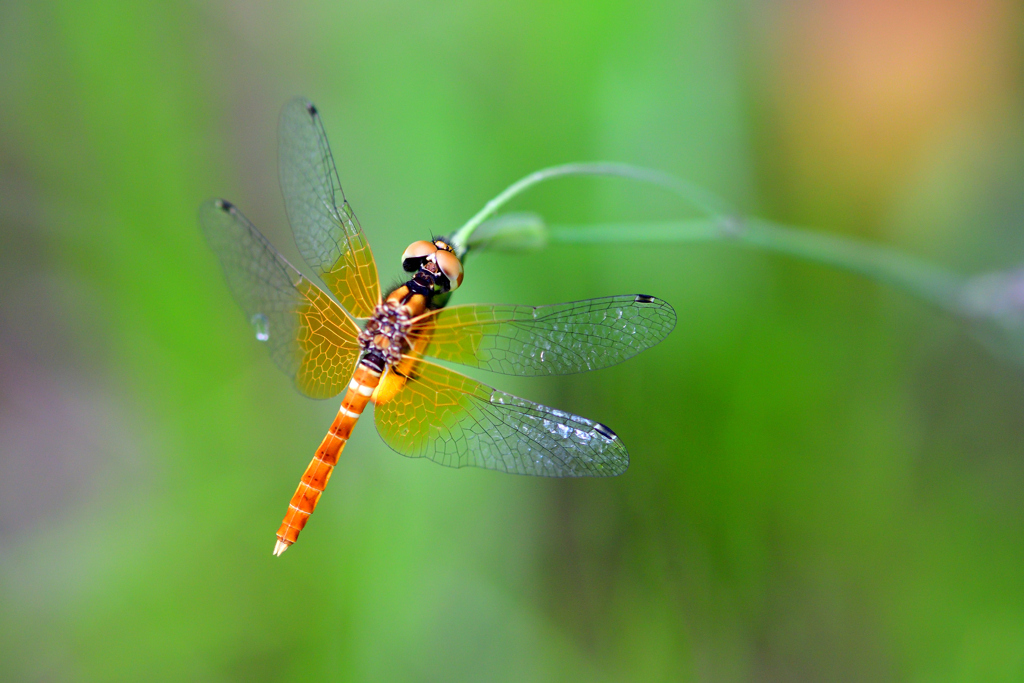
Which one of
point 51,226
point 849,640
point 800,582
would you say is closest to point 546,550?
point 800,582

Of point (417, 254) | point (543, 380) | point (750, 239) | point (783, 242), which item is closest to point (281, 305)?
point (417, 254)

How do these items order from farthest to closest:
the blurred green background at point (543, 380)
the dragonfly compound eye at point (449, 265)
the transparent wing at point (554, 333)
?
the blurred green background at point (543, 380)
the dragonfly compound eye at point (449, 265)
the transparent wing at point (554, 333)

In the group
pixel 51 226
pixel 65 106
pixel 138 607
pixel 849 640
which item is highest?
pixel 65 106

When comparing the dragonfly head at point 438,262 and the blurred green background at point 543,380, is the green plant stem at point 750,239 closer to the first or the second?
the dragonfly head at point 438,262

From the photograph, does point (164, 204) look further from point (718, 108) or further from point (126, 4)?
point (718, 108)

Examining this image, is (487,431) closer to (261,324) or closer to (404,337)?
(404,337)

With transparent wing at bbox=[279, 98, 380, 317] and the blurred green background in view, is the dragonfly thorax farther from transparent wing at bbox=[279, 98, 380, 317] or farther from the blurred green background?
the blurred green background

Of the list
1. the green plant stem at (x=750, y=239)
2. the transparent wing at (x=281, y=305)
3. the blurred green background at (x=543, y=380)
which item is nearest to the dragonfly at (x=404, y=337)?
the transparent wing at (x=281, y=305)

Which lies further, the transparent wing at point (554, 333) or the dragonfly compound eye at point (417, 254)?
the dragonfly compound eye at point (417, 254)
